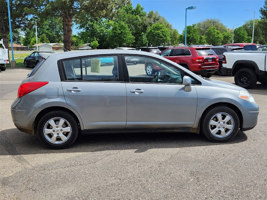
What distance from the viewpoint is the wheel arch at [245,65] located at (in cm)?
1087

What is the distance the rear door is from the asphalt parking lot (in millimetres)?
504

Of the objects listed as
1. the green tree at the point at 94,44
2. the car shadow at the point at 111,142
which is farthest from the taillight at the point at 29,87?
the green tree at the point at 94,44

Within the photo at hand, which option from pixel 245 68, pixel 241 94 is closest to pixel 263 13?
pixel 245 68

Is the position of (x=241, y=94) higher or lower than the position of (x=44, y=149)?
higher

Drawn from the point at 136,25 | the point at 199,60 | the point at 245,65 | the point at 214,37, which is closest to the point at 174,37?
the point at 214,37

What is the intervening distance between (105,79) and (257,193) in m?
2.74

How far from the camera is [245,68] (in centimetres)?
1138

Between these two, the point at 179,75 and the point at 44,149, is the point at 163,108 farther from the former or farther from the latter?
the point at 44,149

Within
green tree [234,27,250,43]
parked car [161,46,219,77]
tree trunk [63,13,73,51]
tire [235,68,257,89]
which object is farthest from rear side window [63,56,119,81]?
green tree [234,27,250,43]

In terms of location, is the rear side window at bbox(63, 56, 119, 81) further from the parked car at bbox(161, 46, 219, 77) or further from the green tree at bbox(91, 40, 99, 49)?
the green tree at bbox(91, 40, 99, 49)

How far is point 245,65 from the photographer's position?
1141 centimetres

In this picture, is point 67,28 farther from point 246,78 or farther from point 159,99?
point 159,99

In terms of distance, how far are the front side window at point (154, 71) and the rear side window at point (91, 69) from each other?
0.28 meters

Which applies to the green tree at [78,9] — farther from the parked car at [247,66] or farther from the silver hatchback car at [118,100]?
the silver hatchback car at [118,100]
